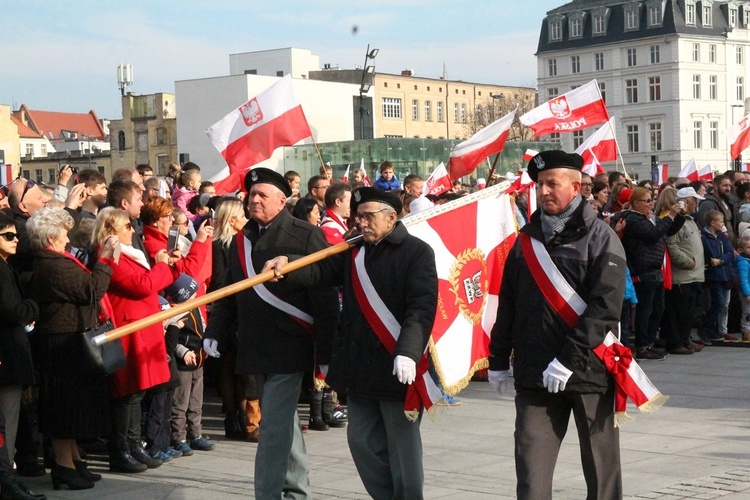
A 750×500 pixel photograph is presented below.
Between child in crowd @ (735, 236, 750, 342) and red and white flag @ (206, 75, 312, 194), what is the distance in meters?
5.67

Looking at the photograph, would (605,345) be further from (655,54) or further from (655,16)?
(655,16)

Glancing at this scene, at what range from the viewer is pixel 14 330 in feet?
26.0

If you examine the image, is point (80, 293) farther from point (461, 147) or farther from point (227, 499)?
point (461, 147)

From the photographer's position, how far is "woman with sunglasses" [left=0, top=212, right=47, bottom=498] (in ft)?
25.1

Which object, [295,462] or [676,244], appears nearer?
[295,462]

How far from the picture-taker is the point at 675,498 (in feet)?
24.0

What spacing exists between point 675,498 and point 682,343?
7459mm

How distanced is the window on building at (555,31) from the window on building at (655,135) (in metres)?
11.9

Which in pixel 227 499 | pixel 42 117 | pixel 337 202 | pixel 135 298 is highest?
pixel 42 117

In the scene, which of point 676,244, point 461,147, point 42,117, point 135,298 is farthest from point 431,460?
point 42,117

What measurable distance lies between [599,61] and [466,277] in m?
91.6

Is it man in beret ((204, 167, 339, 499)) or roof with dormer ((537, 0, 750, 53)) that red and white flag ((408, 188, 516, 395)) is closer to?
man in beret ((204, 167, 339, 499))

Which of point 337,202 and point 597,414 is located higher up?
point 337,202

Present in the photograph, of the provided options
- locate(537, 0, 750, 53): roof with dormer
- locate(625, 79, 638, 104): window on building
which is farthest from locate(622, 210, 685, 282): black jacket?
locate(625, 79, 638, 104): window on building
